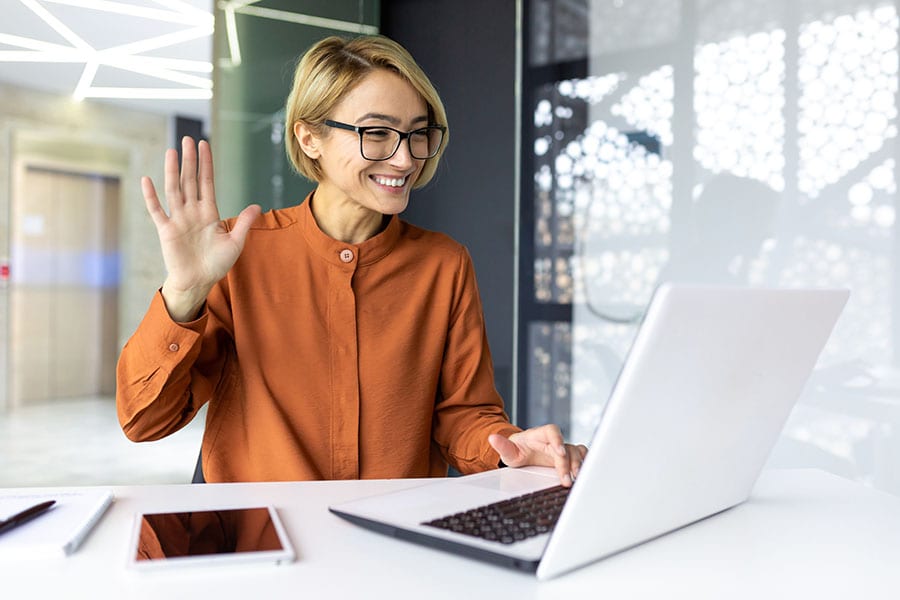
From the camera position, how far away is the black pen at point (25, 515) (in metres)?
0.82

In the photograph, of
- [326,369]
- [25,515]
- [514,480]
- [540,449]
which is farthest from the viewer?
[326,369]

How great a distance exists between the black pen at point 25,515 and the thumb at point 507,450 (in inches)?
21.5

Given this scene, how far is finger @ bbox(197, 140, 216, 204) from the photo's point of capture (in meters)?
1.25

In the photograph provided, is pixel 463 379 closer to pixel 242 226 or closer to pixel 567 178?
pixel 242 226

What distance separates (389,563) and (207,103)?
2.79 m

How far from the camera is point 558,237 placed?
140 inches

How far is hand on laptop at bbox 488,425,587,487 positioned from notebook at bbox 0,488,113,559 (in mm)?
505

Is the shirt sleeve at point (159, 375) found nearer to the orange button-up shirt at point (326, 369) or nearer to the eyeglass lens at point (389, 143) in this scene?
the orange button-up shirt at point (326, 369)

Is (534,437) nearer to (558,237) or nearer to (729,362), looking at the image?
(729,362)

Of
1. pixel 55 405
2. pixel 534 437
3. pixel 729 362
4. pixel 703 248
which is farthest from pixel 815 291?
pixel 55 405

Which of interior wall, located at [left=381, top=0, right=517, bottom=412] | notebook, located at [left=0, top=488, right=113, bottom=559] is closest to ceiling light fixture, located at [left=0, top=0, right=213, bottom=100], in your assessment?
interior wall, located at [left=381, top=0, right=517, bottom=412]

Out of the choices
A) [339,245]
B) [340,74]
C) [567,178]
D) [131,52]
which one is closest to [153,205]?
[339,245]

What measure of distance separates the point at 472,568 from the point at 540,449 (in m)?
0.46

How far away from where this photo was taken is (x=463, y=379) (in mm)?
1596
